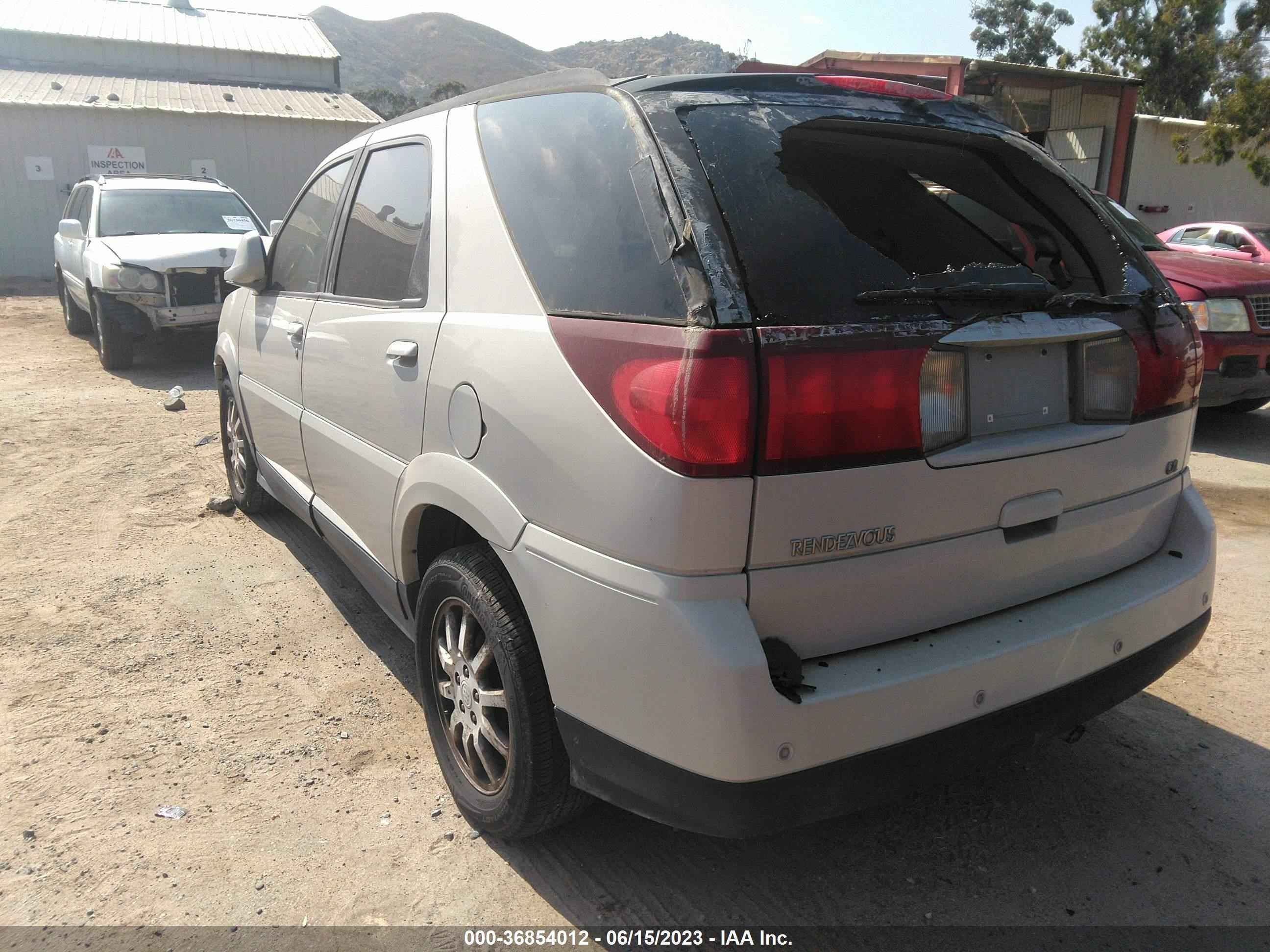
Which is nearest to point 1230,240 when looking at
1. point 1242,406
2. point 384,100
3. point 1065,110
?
point 1242,406

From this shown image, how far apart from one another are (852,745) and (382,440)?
1.67 metres

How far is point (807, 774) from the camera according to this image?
5.90 feet

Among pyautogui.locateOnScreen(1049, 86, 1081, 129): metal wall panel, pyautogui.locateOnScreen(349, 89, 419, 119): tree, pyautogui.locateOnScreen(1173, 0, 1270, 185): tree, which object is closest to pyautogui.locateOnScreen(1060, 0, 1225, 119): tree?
pyautogui.locateOnScreen(1173, 0, 1270, 185): tree

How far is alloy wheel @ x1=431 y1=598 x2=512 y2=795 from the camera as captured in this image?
7.78 feet

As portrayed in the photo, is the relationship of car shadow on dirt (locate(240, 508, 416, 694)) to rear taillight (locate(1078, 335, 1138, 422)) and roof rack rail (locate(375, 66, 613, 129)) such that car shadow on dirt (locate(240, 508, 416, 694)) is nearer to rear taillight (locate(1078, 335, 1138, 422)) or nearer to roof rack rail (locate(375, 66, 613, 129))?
roof rack rail (locate(375, 66, 613, 129))

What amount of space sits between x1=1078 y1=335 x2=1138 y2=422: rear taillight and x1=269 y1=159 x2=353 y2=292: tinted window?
265 cm

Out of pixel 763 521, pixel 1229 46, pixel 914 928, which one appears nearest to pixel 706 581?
pixel 763 521

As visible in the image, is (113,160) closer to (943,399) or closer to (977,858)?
(943,399)

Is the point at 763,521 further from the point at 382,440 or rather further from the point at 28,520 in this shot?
the point at 28,520

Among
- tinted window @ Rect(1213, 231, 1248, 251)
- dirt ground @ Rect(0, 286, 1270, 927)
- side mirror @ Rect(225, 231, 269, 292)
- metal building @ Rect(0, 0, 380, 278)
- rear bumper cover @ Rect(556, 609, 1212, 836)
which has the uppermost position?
metal building @ Rect(0, 0, 380, 278)

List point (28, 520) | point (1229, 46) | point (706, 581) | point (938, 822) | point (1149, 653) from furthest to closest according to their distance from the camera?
1. point (1229, 46)
2. point (28, 520)
3. point (938, 822)
4. point (1149, 653)
5. point (706, 581)

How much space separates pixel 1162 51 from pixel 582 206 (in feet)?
113

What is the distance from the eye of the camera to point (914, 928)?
2154 mm

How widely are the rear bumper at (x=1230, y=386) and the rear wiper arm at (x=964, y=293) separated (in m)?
5.42
